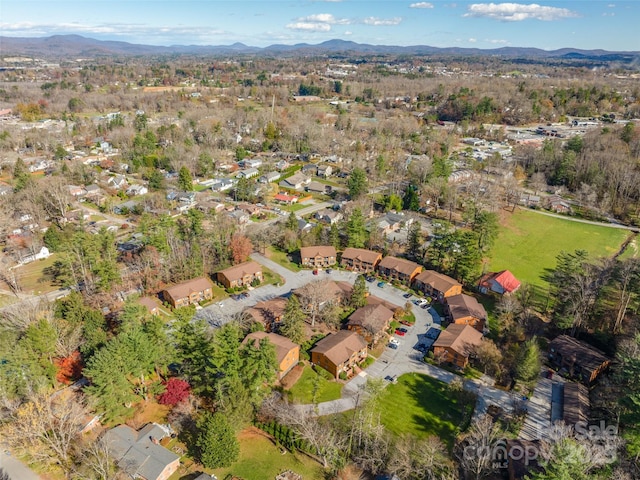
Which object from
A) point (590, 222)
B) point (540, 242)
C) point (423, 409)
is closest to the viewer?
point (423, 409)

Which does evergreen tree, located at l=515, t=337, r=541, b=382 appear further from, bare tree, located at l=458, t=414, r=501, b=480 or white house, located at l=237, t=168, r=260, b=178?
white house, located at l=237, t=168, r=260, b=178

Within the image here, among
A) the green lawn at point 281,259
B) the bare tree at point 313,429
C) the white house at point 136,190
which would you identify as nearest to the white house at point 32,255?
the white house at point 136,190

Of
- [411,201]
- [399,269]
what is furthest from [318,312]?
[411,201]

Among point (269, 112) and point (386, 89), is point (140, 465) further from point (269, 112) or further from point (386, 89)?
point (386, 89)

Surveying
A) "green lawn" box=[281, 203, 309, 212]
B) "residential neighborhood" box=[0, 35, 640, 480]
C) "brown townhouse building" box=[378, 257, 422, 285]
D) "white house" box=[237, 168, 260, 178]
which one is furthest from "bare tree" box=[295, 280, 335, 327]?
"white house" box=[237, 168, 260, 178]

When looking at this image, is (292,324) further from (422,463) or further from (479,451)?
(479,451)

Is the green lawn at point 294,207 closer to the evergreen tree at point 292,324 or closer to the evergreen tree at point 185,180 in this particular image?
the evergreen tree at point 185,180

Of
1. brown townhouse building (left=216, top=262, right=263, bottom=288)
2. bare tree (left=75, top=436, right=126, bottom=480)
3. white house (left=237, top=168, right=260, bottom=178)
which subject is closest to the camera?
bare tree (left=75, top=436, right=126, bottom=480)
